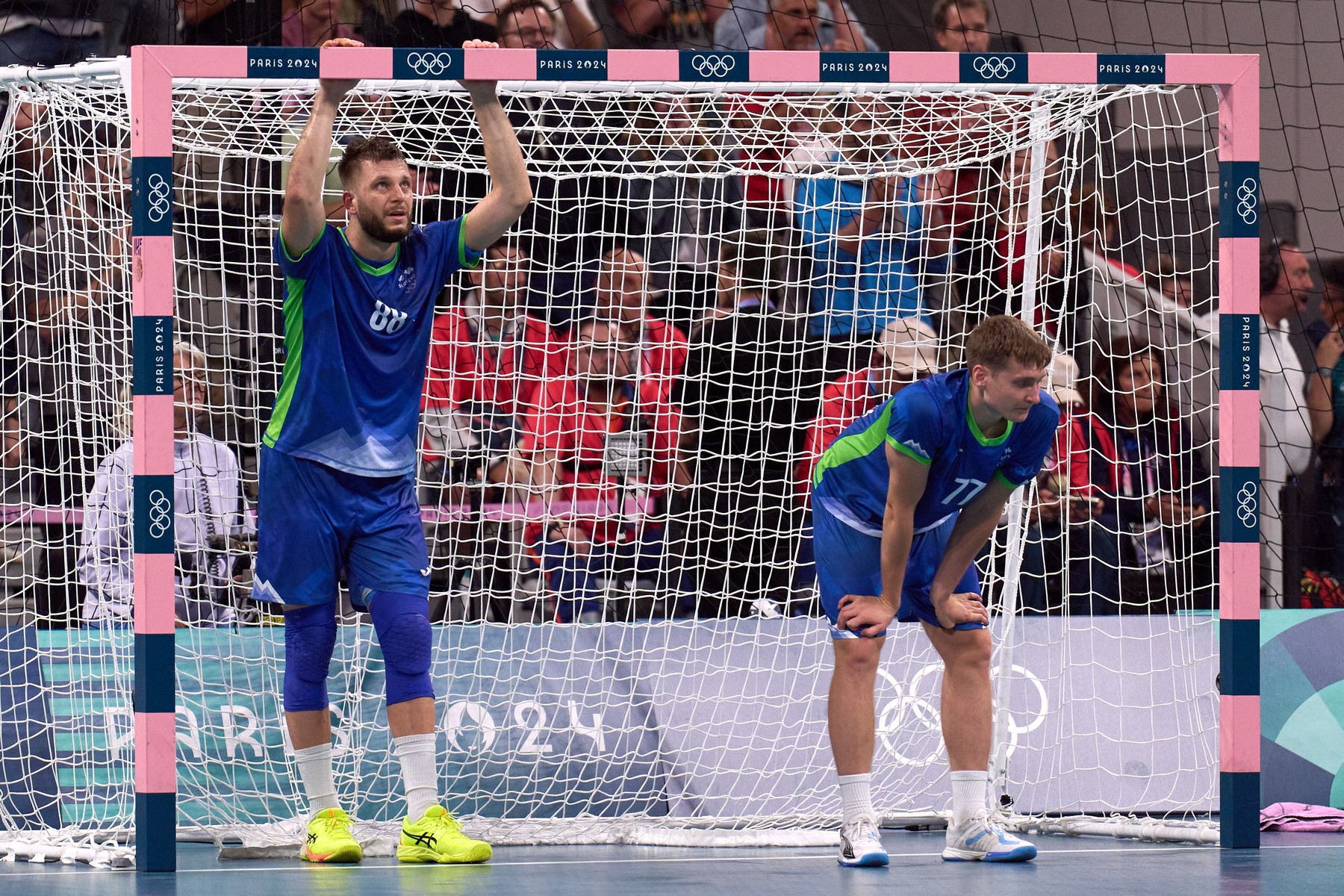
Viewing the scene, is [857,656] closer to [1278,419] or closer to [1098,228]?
[1098,228]

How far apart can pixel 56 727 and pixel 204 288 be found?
2098mm

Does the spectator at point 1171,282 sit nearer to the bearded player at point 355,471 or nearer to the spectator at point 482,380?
the spectator at point 482,380

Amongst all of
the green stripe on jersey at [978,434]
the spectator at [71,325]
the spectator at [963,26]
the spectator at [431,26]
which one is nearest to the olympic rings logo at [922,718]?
the green stripe on jersey at [978,434]

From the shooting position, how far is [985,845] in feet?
14.7

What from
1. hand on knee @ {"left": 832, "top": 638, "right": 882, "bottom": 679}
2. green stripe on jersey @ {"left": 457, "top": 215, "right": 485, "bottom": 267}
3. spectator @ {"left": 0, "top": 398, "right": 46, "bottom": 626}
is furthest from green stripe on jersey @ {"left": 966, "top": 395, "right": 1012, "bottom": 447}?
spectator @ {"left": 0, "top": 398, "right": 46, "bottom": 626}

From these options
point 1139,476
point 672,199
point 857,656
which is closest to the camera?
point 857,656

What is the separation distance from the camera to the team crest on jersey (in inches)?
174

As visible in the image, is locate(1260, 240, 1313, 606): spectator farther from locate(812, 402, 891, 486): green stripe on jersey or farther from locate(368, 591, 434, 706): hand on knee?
locate(368, 591, 434, 706): hand on knee

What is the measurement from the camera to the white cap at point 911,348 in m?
6.62

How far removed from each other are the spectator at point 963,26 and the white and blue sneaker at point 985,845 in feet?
16.7

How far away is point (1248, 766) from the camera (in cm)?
479

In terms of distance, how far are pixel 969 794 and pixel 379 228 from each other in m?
2.36

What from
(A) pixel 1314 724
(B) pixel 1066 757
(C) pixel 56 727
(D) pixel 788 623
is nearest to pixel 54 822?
(C) pixel 56 727

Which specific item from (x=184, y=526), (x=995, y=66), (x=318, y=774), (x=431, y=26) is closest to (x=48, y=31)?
(x=431, y=26)
